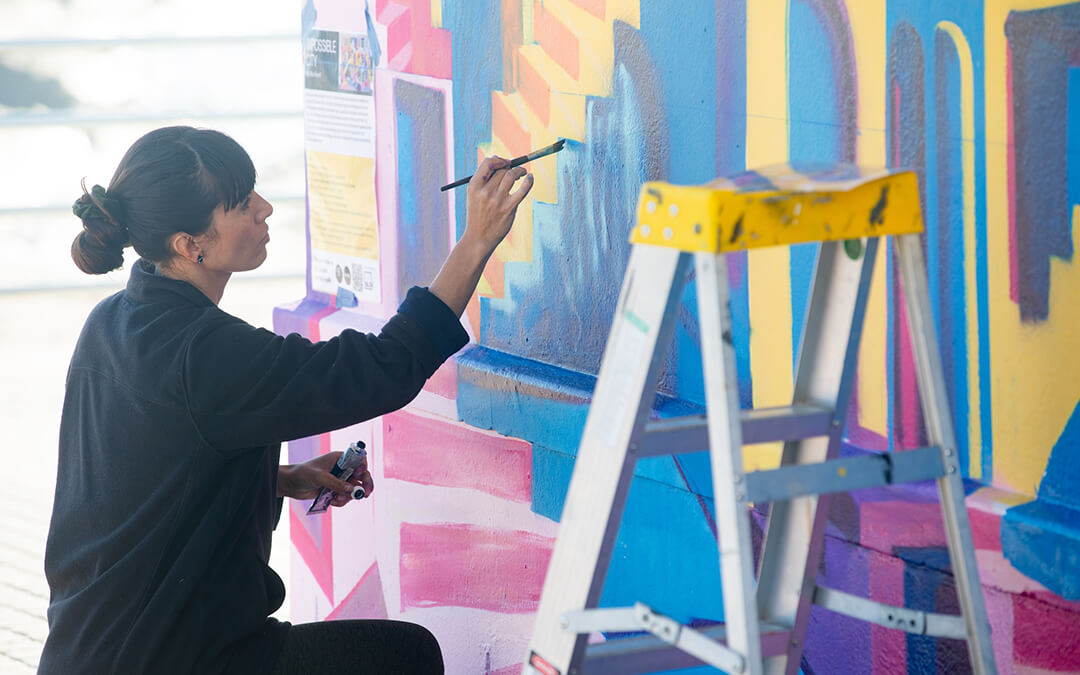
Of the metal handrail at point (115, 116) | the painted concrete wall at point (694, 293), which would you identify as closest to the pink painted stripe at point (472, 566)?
the painted concrete wall at point (694, 293)

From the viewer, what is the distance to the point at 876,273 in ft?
7.23

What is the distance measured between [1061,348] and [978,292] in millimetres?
176

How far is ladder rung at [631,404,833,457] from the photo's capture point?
178 cm

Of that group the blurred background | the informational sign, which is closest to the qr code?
the informational sign

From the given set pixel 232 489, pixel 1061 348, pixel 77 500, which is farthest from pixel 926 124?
pixel 77 500

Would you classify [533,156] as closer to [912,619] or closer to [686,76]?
[686,76]

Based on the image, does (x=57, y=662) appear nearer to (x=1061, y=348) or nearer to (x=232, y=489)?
(x=232, y=489)

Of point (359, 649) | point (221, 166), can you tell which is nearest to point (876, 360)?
point (359, 649)

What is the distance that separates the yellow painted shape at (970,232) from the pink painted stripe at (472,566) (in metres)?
1.16

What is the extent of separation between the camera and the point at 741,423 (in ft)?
5.75

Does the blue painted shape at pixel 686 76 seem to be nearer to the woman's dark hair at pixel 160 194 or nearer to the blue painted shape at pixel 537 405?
the blue painted shape at pixel 537 405

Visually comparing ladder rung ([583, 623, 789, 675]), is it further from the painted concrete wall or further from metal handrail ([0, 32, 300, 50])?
metal handrail ([0, 32, 300, 50])

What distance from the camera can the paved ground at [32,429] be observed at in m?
4.63

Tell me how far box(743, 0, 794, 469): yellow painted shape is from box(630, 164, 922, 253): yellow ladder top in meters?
0.63
